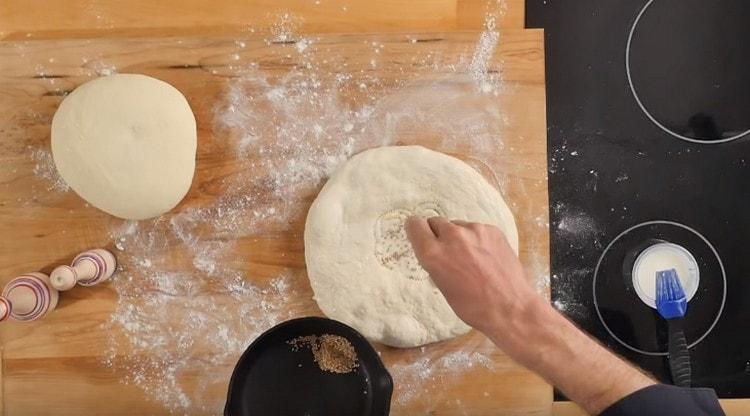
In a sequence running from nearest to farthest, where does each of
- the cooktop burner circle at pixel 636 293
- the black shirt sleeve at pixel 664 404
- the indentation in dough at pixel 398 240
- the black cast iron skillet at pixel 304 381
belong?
the black shirt sleeve at pixel 664 404, the black cast iron skillet at pixel 304 381, the indentation in dough at pixel 398 240, the cooktop burner circle at pixel 636 293

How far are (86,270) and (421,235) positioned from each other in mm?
632

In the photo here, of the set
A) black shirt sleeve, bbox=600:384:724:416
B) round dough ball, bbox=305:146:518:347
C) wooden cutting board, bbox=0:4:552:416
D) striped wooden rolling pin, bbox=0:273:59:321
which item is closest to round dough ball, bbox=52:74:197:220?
wooden cutting board, bbox=0:4:552:416

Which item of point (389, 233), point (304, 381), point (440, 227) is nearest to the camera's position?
point (440, 227)

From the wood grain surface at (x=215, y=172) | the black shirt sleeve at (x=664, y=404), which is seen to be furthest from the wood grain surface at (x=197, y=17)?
the black shirt sleeve at (x=664, y=404)

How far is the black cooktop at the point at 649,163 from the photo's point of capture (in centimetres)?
131

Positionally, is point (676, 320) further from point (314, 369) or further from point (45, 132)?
point (45, 132)

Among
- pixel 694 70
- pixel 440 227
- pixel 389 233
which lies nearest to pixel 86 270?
pixel 389 233

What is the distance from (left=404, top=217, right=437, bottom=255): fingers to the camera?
37.0 inches

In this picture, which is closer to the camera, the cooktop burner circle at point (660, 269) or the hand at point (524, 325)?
the hand at point (524, 325)

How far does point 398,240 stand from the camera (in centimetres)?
120

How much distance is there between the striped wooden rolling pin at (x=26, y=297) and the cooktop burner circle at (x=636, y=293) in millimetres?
1057

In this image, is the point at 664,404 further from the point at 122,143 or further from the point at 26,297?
the point at 26,297

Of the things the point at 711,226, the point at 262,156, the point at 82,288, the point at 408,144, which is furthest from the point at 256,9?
the point at 711,226

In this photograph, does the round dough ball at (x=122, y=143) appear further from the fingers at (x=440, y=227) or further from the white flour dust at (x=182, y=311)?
the fingers at (x=440, y=227)
